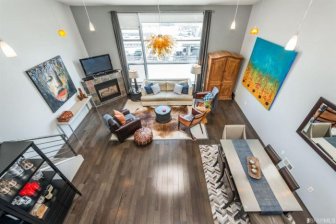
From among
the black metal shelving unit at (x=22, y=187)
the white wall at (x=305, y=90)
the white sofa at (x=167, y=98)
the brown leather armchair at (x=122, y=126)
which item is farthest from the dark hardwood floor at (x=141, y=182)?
the white sofa at (x=167, y=98)

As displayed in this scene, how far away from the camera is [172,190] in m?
3.16

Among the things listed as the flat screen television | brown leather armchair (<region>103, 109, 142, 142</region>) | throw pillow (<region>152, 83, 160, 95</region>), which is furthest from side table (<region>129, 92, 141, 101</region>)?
brown leather armchair (<region>103, 109, 142, 142</region>)

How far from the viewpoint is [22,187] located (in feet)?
6.64

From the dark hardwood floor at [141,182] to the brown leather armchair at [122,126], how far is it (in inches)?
12.7

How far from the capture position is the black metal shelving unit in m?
1.82

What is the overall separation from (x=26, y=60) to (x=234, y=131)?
5209 millimetres

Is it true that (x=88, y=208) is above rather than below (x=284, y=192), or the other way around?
below

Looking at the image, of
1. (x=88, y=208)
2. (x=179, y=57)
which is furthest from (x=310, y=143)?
(x=179, y=57)

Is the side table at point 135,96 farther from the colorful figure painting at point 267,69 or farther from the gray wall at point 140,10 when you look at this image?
the colorful figure painting at point 267,69

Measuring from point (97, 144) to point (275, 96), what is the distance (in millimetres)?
5211

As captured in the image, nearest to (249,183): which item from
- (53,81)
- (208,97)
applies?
(208,97)

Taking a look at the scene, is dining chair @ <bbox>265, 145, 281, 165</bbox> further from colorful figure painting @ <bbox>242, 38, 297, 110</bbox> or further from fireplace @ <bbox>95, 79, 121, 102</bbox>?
fireplace @ <bbox>95, 79, 121, 102</bbox>

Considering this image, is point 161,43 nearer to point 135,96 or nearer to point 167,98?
point 167,98

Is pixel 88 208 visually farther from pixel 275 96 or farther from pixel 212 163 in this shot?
pixel 275 96
